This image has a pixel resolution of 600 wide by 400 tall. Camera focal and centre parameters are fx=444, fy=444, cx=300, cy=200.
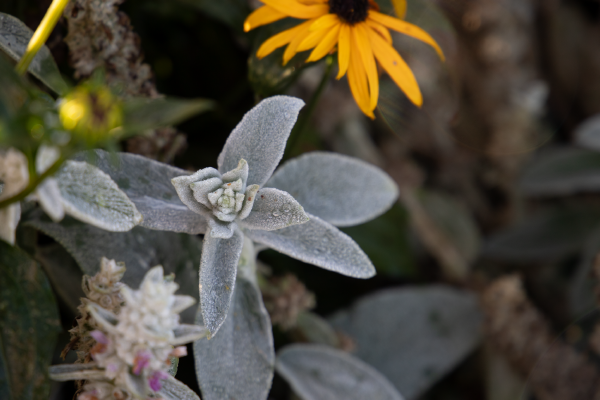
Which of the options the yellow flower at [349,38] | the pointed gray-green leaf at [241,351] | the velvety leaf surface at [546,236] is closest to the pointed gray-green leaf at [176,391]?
the pointed gray-green leaf at [241,351]

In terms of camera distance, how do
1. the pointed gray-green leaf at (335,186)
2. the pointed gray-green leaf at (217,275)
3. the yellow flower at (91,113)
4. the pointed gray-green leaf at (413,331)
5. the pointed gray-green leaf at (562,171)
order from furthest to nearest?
the pointed gray-green leaf at (562,171) < the pointed gray-green leaf at (413,331) < the pointed gray-green leaf at (335,186) < the pointed gray-green leaf at (217,275) < the yellow flower at (91,113)

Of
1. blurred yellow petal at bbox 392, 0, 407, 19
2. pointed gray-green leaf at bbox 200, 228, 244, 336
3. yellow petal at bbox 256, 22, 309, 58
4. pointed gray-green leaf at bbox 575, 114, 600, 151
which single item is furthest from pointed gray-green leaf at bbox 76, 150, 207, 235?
pointed gray-green leaf at bbox 575, 114, 600, 151

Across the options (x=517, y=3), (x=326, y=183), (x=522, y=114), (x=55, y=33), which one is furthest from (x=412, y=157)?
(x=55, y=33)

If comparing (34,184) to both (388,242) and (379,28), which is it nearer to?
(379,28)

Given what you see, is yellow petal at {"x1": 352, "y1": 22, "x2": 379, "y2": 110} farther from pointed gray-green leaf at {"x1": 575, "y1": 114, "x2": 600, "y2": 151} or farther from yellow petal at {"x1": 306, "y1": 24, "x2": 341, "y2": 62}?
pointed gray-green leaf at {"x1": 575, "y1": 114, "x2": 600, "y2": 151}

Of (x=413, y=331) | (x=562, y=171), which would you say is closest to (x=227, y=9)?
(x=413, y=331)

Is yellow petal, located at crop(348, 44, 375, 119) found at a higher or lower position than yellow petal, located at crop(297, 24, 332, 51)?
lower

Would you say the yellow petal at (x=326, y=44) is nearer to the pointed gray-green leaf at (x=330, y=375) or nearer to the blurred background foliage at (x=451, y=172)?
the blurred background foliage at (x=451, y=172)
